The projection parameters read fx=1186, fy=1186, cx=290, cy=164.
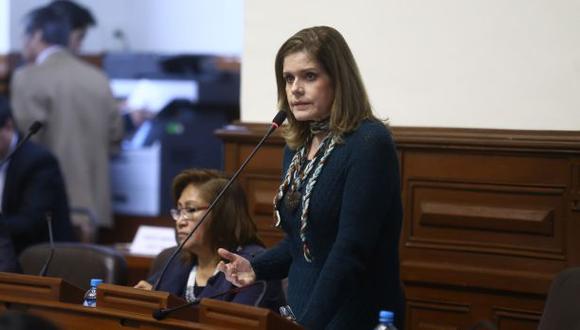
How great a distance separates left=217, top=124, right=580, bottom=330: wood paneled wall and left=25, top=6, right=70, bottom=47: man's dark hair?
3.74m

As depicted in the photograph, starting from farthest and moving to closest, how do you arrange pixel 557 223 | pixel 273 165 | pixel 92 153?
pixel 92 153, pixel 273 165, pixel 557 223

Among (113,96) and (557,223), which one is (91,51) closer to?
(113,96)

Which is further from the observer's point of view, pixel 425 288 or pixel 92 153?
pixel 92 153

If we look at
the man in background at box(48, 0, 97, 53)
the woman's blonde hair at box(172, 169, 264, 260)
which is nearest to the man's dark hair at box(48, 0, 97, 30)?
the man in background at box(48, 0, 97, 53)

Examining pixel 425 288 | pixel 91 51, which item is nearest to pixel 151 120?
pixel 91 51

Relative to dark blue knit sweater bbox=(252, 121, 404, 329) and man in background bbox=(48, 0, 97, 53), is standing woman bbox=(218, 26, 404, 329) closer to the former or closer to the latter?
dark blue knit sweater bbox=(252, 121, 404, 329)

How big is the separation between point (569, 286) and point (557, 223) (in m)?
0.85

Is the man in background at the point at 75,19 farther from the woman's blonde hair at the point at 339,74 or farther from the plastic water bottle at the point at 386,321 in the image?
the plastic water bottle at the point at 386,321

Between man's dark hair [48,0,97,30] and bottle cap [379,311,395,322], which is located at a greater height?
man's dark hair [48,0,97,30]

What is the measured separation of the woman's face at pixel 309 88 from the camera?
2.96 m

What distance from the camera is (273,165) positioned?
180 inches

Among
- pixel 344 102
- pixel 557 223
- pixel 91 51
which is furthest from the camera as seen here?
pixel 91 51

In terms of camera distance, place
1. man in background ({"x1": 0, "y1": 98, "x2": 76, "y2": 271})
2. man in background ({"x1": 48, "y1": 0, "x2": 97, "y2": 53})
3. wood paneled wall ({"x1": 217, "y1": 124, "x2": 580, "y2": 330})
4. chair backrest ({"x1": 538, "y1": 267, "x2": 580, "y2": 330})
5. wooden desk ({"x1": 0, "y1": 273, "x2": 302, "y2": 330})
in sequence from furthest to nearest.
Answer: man in background ({"x1": 48, "y1": 0, "x2": 97, "y2": 53}) < man in background ({"x1": 0, "y1": 98, "x2": 76, "y2": 271}) < wood paneled wall ({"x1": 217, "y1": 124, "x2": 580, "y2": 330}) < chair backrest ({"x1": 538, "y1": 267, "x2": 580, "y2": 330}) < wooden desk ({"x1": 0, "y1": 273, "x2": 302, "y2": 330})

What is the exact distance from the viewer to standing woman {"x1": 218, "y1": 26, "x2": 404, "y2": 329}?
2832 mm
